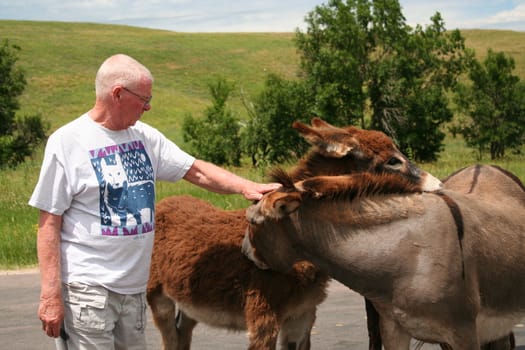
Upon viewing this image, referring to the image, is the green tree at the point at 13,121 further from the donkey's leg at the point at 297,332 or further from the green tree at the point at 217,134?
the donkey's leg at the point at 297,332

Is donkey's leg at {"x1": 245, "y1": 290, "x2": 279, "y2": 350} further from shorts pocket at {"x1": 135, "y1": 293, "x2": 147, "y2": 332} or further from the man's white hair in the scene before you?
the man's white hair

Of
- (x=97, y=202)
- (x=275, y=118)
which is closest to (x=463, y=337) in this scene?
(x=97, y=202)

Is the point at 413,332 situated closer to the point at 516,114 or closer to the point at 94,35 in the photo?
the point at 516,114

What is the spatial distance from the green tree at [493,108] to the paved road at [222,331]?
29.7 metres

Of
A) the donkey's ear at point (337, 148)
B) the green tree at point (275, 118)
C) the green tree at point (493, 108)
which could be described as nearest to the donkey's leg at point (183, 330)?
the donkey's ear at point (337, 148)

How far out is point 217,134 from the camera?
3969cm

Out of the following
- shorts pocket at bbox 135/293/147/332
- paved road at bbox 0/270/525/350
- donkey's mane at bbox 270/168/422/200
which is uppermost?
donkey's mane at bbox 270/168/422/200

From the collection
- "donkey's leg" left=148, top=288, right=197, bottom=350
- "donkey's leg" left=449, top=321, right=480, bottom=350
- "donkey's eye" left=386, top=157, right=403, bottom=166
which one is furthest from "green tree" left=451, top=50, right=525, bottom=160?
"donkey's leg" left=449, top=321, right=480, bottom=350

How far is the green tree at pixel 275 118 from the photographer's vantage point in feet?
120

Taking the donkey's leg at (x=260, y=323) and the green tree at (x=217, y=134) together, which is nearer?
the donkey's leg at (x=260, y=323)

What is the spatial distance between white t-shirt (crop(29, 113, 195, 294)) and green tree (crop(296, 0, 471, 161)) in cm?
3416

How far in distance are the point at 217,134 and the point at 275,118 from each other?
12.1ft

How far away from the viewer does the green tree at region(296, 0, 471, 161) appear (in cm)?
3897

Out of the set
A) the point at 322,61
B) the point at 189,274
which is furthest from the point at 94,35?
Result: the point at 189,274
